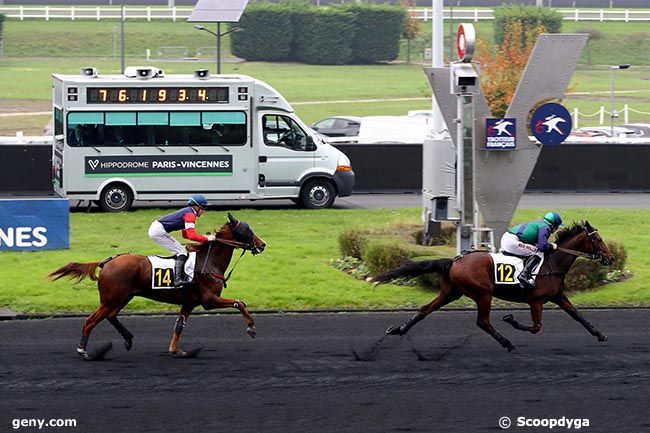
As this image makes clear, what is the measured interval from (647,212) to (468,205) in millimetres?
9853

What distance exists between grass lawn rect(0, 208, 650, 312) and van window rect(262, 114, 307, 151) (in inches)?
110

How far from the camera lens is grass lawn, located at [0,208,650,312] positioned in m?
18.1

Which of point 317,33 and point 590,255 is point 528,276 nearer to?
point 590,255

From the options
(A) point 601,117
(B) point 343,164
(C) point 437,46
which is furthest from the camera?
(A) point 601,117

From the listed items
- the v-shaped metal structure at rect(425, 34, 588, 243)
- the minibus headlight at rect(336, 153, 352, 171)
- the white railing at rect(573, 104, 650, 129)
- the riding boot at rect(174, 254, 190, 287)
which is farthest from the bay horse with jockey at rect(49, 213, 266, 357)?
the white railing at rect(573, 104, 650, 129)

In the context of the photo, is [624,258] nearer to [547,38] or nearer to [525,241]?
[547,38]

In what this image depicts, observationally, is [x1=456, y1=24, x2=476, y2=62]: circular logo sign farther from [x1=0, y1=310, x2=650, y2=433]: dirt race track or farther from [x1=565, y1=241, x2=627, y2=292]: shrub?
[x1=0, y1=310, x2=650, y2=433]: dirt race track

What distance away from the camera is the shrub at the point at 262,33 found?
222 ft

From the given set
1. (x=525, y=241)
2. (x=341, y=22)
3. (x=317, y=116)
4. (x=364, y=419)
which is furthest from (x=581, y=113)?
(x=364, y=419)

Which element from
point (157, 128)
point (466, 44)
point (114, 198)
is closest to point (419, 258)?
point (466, 44)

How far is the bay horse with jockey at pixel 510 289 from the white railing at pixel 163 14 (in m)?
57.9

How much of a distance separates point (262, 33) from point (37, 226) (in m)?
48.8

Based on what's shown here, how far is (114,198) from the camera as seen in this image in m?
28.1

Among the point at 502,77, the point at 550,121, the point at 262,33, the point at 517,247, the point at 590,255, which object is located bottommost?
the point at 590,255
